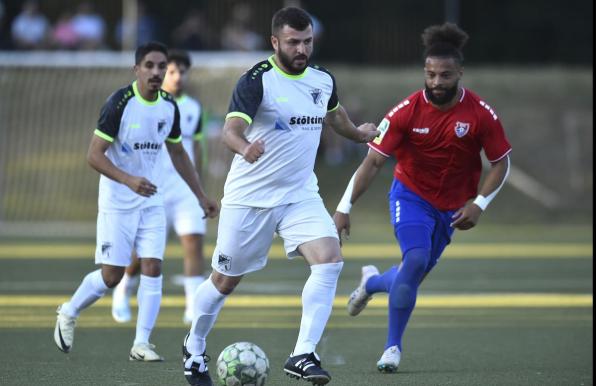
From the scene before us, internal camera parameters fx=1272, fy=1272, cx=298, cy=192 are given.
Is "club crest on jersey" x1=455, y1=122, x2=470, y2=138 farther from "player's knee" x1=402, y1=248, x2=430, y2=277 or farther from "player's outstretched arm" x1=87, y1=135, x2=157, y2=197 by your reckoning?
"player's outstretched arm" x1=87, y1=135, x2=157, y2=197

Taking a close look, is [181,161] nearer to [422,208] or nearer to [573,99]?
[422,208]

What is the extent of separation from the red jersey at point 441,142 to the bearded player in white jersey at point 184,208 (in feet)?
8.62

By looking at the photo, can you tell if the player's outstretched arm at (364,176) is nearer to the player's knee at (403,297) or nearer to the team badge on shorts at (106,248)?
the player's knee at (403,297)

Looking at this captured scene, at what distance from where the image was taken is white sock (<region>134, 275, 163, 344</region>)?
351 inches

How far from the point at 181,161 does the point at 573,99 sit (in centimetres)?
1868

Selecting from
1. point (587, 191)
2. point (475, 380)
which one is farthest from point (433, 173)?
point (587, 191)

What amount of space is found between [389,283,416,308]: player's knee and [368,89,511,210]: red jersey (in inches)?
27.3

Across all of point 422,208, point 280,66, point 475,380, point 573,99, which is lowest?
point 573,99

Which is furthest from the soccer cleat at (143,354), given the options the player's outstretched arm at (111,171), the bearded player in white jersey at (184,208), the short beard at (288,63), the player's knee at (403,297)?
the short beard at (288,63)

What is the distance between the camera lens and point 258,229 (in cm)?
761

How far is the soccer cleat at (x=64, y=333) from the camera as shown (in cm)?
887

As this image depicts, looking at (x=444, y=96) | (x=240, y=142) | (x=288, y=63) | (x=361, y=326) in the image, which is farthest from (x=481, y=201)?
(x=361, y=326)

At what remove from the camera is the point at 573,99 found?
2667cm

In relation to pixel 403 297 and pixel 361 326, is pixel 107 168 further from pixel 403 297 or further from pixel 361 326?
pixel 361 326
